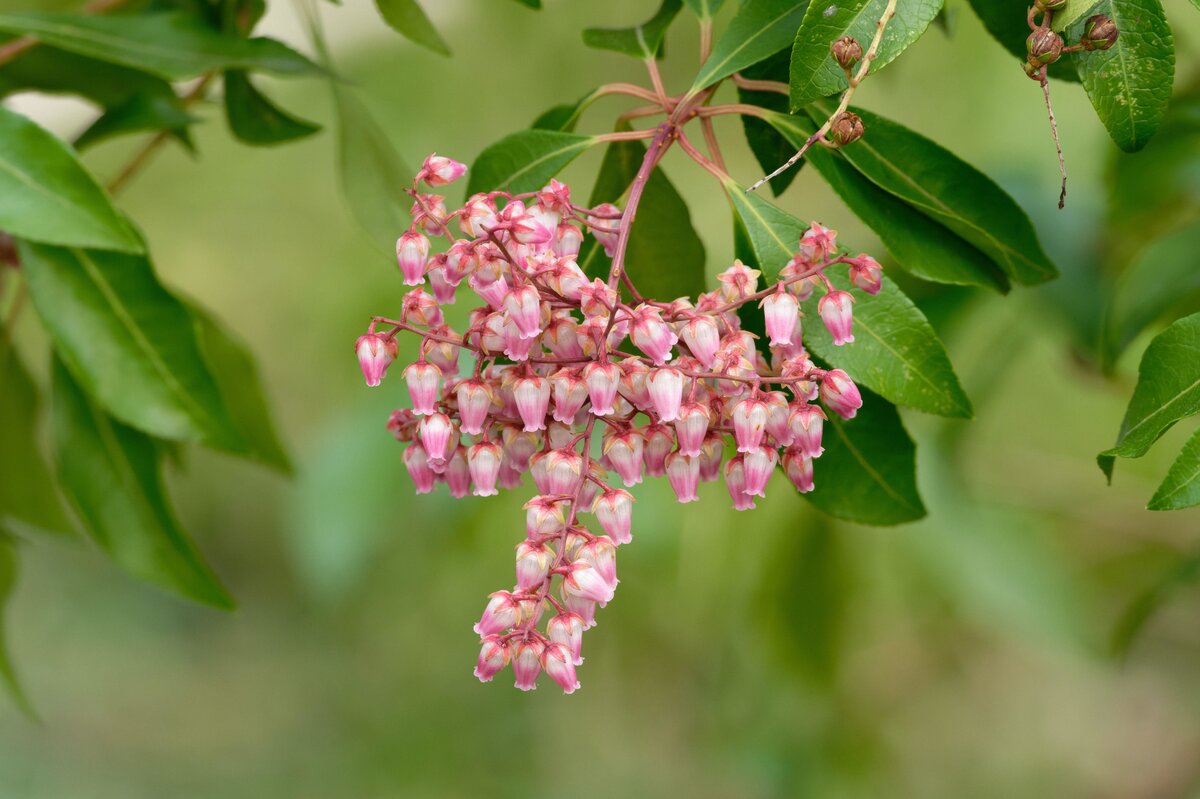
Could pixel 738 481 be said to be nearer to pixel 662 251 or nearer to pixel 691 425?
pixel 691 425

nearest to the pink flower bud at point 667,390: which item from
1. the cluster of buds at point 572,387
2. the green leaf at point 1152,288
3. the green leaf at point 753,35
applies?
the cluster of buds at point 572,387

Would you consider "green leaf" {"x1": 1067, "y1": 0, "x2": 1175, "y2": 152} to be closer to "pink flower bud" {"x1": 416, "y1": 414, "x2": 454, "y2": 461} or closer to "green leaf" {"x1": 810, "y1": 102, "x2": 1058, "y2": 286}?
"green leaf" {"x1": 810, "y1": 102, "x2": 1058, "y2": 286}

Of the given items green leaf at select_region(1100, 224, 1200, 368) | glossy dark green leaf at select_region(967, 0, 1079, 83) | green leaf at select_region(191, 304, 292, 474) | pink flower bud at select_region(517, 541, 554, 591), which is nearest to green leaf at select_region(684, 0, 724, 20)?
glossy dark green leaf at select_region(967, 0, 1079, 83)

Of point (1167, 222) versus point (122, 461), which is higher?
point (1167, 222)

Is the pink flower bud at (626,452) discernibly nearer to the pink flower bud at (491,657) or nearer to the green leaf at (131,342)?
the pink flower bud at (491,657)

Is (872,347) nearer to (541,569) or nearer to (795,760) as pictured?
(541,569)

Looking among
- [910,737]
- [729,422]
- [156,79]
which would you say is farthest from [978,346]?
[729,422]
